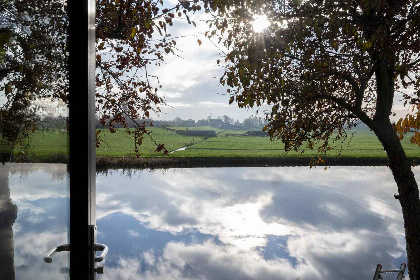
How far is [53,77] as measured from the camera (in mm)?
1026

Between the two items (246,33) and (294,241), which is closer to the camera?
(246,33)

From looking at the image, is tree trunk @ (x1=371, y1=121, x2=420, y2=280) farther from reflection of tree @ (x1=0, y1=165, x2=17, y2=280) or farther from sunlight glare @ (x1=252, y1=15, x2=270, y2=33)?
reflection of tree @ (x1=0, y1=165, x2=17, y2=280)

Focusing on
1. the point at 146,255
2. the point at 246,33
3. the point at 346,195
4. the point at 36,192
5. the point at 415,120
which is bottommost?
the point at 146,255

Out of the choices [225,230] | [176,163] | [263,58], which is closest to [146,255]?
[225,230]

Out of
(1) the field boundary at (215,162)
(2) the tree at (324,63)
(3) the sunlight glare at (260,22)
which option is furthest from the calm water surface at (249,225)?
(3) the sunlight glare at (260,22)

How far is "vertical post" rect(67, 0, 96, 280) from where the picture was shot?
38.5 inches

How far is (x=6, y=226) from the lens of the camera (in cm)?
97

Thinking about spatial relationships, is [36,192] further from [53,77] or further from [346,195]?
[346,195]

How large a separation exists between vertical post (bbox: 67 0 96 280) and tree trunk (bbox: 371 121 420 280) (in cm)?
423

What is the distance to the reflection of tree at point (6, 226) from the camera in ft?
3.15

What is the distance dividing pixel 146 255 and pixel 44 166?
15828mm

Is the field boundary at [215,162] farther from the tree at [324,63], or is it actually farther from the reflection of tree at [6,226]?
the reflection of tree at [6,226]

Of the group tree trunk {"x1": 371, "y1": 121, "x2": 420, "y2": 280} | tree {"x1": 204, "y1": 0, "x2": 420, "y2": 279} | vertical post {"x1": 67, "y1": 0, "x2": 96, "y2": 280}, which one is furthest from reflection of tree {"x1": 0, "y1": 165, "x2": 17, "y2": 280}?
tree trunk {"x1": 371, "y1": 121, "x2": 420, "y2": 280}

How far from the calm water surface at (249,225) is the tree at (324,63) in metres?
4.74
